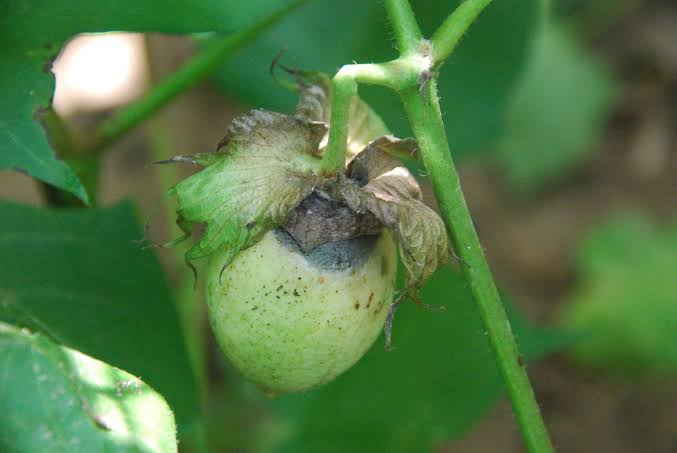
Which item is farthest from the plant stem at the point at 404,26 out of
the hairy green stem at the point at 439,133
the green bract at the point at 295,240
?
the green bract at the point at 295,240

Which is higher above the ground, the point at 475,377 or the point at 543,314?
the point at 475,377

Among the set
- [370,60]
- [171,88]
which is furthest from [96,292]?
[370,60]

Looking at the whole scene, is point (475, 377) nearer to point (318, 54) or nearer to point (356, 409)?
point (356, 409)

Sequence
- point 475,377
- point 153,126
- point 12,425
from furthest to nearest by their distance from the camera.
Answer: point 153,126 < point 475,377 < point 12,425

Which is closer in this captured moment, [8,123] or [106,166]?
[8,123]

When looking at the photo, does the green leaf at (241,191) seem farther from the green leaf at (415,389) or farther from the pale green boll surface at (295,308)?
the green leaf at (415,389)

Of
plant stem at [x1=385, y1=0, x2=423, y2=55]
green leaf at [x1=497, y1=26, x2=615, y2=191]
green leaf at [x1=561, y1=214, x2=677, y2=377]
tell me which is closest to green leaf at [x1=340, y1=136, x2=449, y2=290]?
plant stem at [x1=385, y1=0, x2=423, y2=55]

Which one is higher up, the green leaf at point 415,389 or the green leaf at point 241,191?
the green leaf at point 241,191

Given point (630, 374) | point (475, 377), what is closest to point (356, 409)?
point (475, 377)
